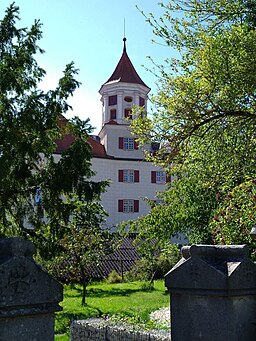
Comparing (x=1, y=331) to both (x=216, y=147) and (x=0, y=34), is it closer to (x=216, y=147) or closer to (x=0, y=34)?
(x=216, y=147)

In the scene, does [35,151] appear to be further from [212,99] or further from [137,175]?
[137,175]

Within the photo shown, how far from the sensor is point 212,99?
1201 cm

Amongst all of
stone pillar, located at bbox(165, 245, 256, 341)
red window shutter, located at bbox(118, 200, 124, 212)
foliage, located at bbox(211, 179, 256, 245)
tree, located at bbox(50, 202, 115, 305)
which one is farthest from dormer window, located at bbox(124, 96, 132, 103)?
stone pillar, located at bbox(165, 245, 256, 341)

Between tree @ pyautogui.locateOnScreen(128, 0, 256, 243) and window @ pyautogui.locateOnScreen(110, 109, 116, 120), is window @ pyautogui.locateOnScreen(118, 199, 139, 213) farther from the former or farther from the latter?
tree @ pyautogui.locateOnScreen(128, 0, 256, 243)

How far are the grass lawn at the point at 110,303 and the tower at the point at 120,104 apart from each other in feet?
61.2

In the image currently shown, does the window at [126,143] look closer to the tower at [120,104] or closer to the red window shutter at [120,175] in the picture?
the tower at [120,104]

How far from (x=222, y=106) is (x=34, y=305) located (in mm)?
9187

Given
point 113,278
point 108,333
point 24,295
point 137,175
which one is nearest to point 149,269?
point 113,278

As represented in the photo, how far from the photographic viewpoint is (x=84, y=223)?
21375 mm

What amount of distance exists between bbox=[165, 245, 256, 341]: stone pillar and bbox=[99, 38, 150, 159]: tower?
37588mm

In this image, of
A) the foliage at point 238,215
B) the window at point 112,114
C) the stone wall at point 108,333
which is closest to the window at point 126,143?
the window at point 112,114

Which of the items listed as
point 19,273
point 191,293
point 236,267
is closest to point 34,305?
point 19,273

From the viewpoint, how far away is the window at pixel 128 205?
136 feet

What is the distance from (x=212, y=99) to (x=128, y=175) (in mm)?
30199
